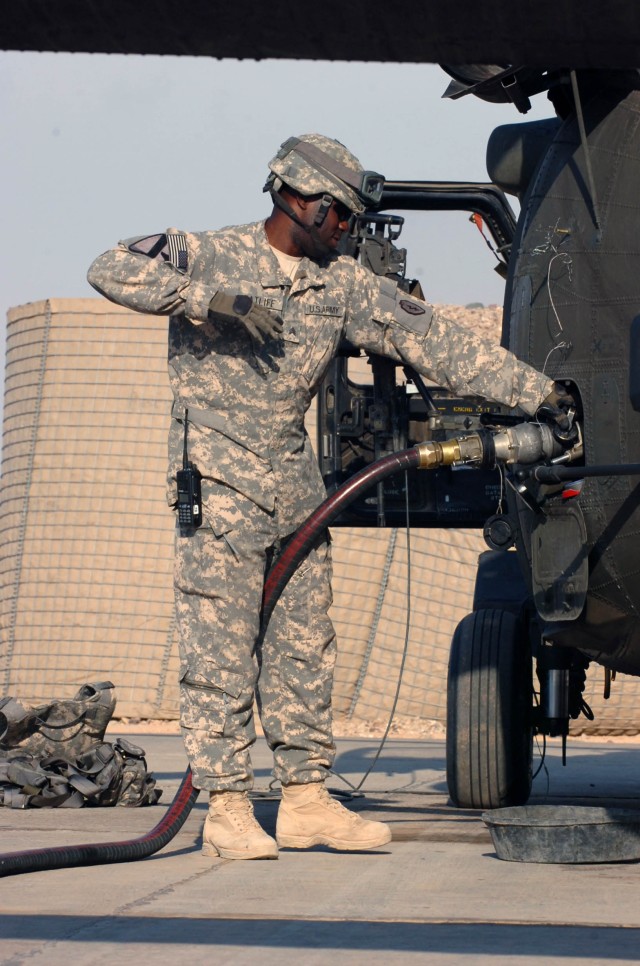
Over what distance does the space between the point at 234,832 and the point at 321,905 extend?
107cm

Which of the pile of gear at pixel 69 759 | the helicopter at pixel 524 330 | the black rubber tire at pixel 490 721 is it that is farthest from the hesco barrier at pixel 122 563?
the black rubber tire at pixel 490 721

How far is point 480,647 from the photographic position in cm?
627

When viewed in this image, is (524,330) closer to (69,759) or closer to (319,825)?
(319,825)

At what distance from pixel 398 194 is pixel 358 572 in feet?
15.7

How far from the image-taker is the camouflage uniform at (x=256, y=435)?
4793 mm

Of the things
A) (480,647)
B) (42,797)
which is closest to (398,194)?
(480,647)

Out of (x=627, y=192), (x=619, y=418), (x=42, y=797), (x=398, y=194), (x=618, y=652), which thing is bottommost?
(x=42, y=797)

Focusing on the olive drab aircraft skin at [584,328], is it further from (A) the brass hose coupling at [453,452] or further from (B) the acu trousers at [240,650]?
(B) the acu trousers at [240,650]

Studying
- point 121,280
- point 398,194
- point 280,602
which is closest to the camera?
point 121,280

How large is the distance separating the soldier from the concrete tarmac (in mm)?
296

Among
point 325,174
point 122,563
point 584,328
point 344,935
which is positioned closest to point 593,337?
point 584,328

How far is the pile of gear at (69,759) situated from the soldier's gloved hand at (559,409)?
2772mm

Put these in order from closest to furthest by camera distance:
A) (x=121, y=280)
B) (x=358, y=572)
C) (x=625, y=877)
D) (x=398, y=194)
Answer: (x=625, y=877) → (x=121, y=280) → (x=398, y=194) → (x=358, y=572)

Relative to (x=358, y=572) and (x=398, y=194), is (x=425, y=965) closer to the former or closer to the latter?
(x=398, y=194)
